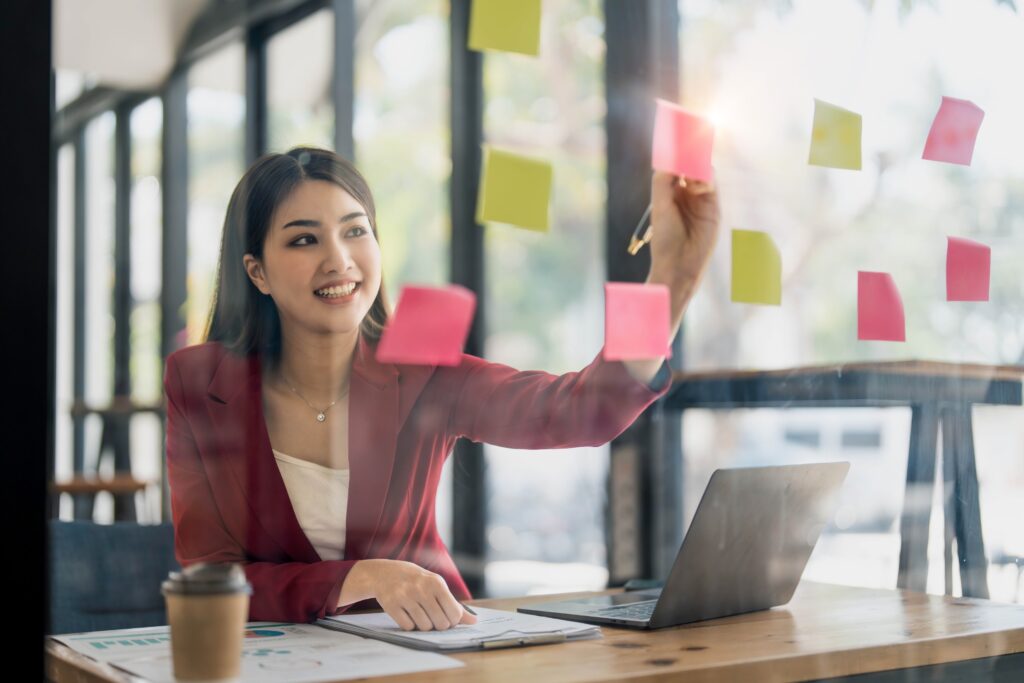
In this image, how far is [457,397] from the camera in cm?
143

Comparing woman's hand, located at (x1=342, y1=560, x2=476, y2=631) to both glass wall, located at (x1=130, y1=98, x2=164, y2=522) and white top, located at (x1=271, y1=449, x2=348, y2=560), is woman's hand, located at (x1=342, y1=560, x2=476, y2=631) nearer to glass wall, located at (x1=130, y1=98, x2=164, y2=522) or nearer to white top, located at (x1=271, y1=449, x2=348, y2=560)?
white top, located at (x1=271, y1=449, x2=348, y2=560)

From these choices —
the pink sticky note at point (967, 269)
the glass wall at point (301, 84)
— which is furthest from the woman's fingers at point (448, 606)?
the pink sticky note at point (967, 269)

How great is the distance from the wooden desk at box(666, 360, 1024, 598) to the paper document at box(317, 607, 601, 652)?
64 cm

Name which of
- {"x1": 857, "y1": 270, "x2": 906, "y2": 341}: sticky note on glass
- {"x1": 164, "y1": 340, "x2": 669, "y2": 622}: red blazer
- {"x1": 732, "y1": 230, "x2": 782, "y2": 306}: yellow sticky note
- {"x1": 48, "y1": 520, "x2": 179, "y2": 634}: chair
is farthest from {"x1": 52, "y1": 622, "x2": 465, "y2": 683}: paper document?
{"x1": 857, "y1": 270, "x2": 906, "y2": 341}: sticky note on glass

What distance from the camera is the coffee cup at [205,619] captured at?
820 mm

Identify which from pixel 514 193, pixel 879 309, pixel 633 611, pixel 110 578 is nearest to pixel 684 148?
pixel 514 193

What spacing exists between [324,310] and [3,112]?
0.50 m

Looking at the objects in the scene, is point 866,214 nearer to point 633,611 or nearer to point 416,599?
point 633,611

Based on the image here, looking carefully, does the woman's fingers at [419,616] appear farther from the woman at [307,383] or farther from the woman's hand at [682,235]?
the woman's hand at [682,235]

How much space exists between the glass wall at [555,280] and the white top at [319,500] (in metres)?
0.66

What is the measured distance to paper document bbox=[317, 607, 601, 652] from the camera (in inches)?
39.7

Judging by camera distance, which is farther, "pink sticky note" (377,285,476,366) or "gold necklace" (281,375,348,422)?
"gold necklace" (281,375,348,422)

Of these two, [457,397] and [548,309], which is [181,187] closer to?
[457,397]

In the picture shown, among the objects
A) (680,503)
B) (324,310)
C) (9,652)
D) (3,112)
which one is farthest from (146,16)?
(680,503)
